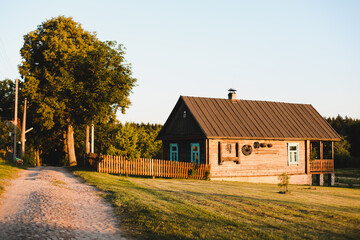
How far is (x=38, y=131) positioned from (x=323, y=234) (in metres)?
43.8

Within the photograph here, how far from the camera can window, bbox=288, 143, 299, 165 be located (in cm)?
2986

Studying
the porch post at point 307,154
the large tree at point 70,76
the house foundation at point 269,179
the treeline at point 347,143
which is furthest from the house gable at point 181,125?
the treeline at point 347,143

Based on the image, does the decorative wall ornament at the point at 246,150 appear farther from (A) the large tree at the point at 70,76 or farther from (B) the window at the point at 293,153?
(A) the large tree at the point at 70,76

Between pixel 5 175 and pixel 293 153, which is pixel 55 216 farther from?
pixel 293 153

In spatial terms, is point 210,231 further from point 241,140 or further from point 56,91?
point 56,91

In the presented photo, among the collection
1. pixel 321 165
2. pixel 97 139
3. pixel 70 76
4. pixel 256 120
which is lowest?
pixel 321 165

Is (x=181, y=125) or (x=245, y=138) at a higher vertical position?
(x=181, y=125)

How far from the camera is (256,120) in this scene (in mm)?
29953

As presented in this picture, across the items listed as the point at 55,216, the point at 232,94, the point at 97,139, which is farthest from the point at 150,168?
the point at 97,139

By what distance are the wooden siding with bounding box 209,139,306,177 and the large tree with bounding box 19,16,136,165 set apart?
13339mm

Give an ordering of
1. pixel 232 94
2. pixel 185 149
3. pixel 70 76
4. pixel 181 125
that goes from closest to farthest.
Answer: pixel 185 149 → pixel 181 125 → pixel 232 94 → pixel 70 76

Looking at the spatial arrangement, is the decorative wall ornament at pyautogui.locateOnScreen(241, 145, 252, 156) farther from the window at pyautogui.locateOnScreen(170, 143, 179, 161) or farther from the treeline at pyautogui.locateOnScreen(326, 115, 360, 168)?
the treeline at pyautogui.locateOnScreen(326, 115, 360, 168)

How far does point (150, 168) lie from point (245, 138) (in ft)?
25.4

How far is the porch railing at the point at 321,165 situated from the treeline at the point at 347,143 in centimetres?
1821
